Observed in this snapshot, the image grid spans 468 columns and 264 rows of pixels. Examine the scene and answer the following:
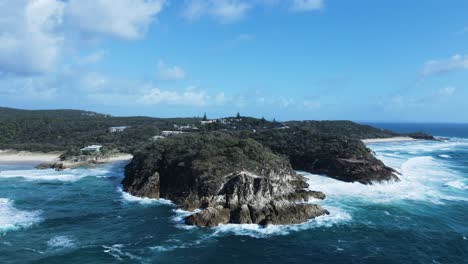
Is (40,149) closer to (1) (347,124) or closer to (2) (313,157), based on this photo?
(2) (313,157)

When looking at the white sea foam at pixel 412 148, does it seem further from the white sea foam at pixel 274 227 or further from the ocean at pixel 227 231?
the white sea foam at pixel 274 227

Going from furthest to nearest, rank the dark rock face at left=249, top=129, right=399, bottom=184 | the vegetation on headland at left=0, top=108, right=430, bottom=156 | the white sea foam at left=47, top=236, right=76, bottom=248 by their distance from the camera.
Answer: the vegetation on headland at left=0, top=108, right=430, bottom=156
the dark rock face at left=249, top=129, right=399, bottom=184
the white sea foam at left=47, top=236, right=76, bottom=248

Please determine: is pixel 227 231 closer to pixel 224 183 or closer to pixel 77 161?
pixel 224 183

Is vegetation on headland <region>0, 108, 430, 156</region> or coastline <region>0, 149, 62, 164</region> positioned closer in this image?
coastline <region>0, 149, 62, 164</region>

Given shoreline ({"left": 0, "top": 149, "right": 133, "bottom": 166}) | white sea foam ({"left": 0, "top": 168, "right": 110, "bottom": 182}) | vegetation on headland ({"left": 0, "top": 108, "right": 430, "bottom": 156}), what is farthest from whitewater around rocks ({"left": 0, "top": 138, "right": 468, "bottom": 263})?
vegetation on headland ({"left": 0, "top": 108, "right": 430, "bottom": 156})

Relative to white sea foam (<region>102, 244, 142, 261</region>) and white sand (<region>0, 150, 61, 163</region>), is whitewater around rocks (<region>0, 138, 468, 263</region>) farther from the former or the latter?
white sand (<region>0, 150, 61, 163</region>)

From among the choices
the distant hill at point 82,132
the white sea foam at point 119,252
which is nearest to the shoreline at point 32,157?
the distant hill at point 82,132

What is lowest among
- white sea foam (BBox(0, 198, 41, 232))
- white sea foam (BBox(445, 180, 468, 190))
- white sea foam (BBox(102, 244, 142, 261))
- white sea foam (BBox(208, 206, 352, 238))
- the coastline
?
white sea foam (BBox(102, 244, 142, 261))

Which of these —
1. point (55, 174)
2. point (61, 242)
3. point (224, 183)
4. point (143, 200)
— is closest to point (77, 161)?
point (55, 174)
